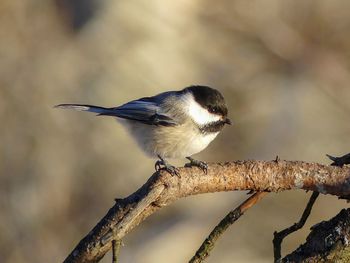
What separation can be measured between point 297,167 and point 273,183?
1.4 inches

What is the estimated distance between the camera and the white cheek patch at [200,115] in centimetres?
156

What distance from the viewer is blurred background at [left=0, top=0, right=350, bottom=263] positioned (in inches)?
110

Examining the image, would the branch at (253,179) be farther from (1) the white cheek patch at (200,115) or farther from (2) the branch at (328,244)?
(1) the white cheek patch at (200,115)

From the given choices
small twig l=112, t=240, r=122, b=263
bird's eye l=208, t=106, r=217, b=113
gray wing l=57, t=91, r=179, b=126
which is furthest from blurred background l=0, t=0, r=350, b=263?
small twig l=112, t=240, r=122, b=263

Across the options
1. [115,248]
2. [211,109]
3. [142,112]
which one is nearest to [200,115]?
[211,109]

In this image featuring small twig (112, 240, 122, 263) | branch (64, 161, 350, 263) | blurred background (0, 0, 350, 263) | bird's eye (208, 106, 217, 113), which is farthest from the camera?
blurred background (0, 0, 350, 263)

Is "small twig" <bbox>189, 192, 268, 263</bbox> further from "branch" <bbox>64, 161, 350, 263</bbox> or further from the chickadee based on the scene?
the chickadee

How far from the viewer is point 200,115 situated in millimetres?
1567

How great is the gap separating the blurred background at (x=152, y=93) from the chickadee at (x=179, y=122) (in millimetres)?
938

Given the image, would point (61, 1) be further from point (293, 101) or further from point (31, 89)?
point (293, 101)

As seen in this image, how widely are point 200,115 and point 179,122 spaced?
58 millimetres

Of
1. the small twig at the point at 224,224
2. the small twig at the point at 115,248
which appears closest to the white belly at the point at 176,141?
the small twig at the point at 224,224

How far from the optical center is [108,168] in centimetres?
297

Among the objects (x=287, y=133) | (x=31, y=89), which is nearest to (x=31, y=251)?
(x=31, y=89)
